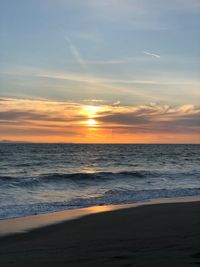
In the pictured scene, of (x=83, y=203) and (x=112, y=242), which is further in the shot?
(x=83, y=203)

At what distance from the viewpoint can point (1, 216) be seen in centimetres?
1141

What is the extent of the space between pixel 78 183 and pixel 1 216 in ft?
41.9

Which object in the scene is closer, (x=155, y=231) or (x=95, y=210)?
(x=155, y=231)

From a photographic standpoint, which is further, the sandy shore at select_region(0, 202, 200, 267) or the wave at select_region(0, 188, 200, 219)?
the wave at select_region(0, 188, 200, 219)

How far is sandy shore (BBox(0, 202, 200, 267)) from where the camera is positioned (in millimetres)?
6027

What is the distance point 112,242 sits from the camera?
758cm

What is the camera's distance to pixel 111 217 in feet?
36.7

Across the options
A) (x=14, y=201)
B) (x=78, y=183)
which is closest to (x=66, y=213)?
(x=14, y=201)

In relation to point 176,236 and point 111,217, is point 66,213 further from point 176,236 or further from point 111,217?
point 176,236

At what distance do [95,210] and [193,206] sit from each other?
10.2ft

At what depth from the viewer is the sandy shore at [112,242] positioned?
6.03 meters

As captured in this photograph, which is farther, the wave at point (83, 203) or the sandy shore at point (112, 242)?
the wave at point (83, 203)

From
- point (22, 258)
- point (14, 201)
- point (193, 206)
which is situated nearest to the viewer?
point (22, 258)

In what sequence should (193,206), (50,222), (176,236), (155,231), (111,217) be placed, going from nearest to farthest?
(176,236) → (155,231) → (50,222) → (111,217) → (193,206)
